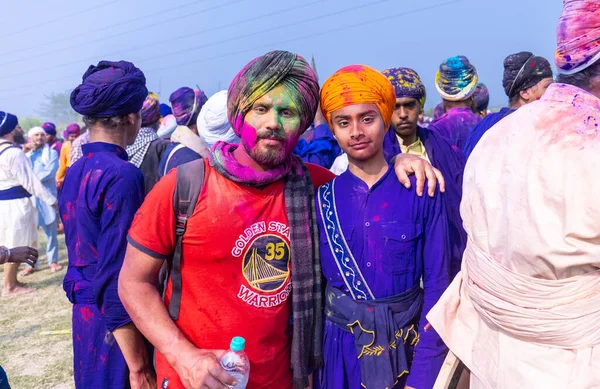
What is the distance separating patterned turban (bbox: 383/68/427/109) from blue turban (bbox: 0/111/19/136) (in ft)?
19.4

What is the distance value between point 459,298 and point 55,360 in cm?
471

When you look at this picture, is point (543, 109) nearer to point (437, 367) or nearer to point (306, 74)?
point (306, 74)

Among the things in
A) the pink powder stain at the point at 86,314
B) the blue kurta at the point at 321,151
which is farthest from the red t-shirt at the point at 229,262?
the blue kurta at the point at 321,151

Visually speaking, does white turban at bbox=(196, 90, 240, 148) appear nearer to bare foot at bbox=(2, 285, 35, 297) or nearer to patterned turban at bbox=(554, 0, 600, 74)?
patterned turban at bbox=(554, 0, 600, 74)

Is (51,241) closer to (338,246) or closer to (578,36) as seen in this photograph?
(338,246)

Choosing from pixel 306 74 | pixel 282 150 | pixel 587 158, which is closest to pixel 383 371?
pixel 282 150

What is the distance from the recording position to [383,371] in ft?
6.33

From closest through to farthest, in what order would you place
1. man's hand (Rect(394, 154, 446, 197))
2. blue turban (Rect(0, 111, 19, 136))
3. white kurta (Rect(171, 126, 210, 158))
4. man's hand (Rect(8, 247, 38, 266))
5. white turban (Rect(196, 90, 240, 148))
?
man's hand (Rect(394, 154, 446, 197)), man's hand (Rect(8, 247, 38, 266)), white turban (Rect(196, 90, 240, 148)), white kurta (Rect(171, 126, 210, 158)), blue turban (Rect(0, 111, 19, 136))

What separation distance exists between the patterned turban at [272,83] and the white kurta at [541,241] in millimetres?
761

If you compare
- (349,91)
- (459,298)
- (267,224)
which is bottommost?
(459,298)

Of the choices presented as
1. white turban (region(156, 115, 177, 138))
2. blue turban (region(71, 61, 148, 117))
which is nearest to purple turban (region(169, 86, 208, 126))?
white turban (region(156, 115, 177, 138))

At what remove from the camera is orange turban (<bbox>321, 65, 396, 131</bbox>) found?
2057 millimetres

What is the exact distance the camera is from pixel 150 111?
457cm

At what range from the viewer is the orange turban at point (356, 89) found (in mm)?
2057
